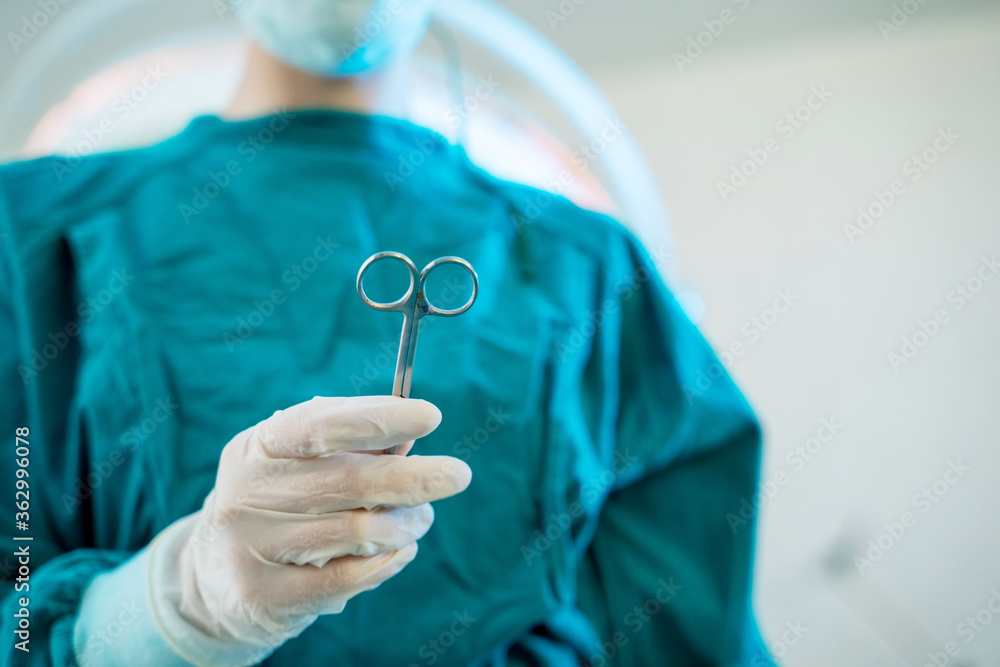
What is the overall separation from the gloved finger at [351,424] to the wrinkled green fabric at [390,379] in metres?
0.19

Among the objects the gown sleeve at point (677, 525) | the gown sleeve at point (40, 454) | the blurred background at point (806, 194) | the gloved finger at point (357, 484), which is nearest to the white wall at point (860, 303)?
the blurred background at point (806, 194)

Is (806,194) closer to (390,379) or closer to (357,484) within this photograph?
(390,379)

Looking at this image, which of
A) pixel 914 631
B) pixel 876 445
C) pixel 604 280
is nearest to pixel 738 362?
pixel 876 445

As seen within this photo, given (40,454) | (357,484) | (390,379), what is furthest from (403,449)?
(40,454)

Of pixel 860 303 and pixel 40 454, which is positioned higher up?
pixel 860 303

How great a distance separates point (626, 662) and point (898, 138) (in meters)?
1.81

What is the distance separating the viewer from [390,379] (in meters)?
0.87

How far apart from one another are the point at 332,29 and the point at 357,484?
59 centimetres

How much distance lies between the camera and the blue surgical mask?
2.85 feet

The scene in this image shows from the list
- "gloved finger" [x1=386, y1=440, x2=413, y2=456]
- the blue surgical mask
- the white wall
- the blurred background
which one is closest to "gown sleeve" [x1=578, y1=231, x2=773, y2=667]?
"gloved finger" [x1=386, y1=440, x2=413, y2=456]

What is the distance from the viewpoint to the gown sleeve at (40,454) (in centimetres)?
71

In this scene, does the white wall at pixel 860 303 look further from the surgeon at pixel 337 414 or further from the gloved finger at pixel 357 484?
the gloved finger at pixel 357 484

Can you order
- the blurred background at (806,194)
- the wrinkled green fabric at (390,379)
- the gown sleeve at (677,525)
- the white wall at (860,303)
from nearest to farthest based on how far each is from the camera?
the wrinkled green fabric at (390,379), the gown sleeve at (677,525), the blurred background at (806,194), the white wall at (860,303)

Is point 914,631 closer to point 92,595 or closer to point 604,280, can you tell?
point 604,280
